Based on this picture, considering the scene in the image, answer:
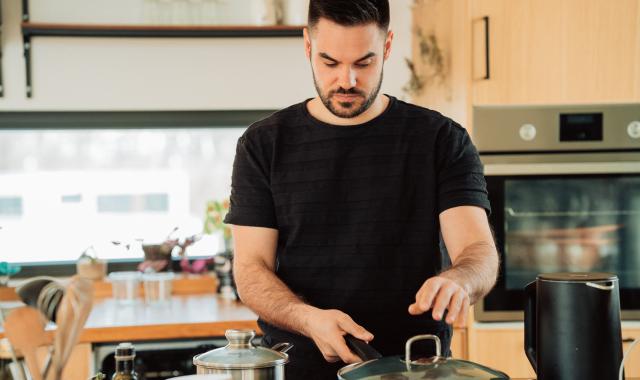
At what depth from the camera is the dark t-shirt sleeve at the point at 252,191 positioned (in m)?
1.88

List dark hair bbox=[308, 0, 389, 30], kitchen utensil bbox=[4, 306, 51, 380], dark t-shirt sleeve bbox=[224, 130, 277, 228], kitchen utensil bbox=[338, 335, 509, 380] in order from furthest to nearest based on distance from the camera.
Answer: dark t-shirt sleeve bbox=[224, 130, 277, 228]
dark hair bbox=[308, 0, 389, 30]
kitchen utensil bbox=[338, 335, 509, 380]
kitchen utensil bbox=[4, 306, 51, 380]

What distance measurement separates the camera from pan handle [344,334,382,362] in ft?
4.14

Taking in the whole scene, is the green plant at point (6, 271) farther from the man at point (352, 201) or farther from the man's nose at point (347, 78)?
the man's nose at point (347, 78)

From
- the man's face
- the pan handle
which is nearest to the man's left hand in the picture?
the pan handle

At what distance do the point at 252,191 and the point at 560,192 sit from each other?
142 cm

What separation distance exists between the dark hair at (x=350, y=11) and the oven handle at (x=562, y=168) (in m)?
1.22

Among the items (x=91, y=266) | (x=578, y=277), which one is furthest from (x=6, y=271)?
(x=578, y=277)

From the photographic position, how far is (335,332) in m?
1.41

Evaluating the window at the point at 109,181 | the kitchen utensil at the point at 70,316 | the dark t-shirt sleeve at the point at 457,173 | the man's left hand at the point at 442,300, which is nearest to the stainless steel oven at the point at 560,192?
the dark t-shirt sleeve at the point at 457,173

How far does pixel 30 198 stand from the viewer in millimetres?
3508

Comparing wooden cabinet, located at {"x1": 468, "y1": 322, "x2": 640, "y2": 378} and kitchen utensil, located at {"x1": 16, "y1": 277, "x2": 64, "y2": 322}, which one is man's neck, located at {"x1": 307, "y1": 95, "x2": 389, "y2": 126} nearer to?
kitchen utensil, located at {"x1": 16, "y1": 277, "x2": 64, "y2": 322}

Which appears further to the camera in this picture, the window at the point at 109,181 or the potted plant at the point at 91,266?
the window at the point at 109,181

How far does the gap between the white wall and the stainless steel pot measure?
237 cm

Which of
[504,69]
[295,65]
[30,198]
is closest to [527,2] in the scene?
[504,69]
